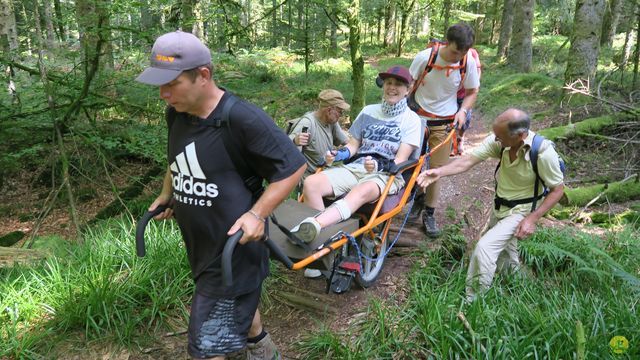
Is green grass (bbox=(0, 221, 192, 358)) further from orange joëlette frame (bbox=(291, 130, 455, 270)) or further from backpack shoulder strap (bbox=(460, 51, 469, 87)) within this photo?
backpack shoulder strap (bbox=(460, 51, 469, 87))

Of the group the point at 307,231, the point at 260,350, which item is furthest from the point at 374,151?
the point at 260,350

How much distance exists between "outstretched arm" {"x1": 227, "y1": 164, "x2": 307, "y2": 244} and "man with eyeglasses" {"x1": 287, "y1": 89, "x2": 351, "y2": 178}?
102 inches

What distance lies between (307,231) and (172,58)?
5.23 feet

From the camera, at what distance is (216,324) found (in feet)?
7.94

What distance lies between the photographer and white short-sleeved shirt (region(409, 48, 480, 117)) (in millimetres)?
4754

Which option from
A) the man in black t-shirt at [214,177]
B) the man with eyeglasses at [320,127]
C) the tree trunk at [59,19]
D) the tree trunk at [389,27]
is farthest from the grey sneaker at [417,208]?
the tree trunk at [389,27]

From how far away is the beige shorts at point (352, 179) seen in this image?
13.5 feet

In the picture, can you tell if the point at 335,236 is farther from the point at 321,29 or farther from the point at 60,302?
the point at 321,29

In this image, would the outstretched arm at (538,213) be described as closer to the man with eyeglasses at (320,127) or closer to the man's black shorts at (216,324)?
the man with eyeglasses at (320,127)

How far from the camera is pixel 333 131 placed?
5160 millimetres

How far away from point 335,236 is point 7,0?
9.69 m

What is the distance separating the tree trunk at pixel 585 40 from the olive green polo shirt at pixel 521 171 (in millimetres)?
6424

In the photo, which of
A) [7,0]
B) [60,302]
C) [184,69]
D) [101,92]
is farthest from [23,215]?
[184,69]

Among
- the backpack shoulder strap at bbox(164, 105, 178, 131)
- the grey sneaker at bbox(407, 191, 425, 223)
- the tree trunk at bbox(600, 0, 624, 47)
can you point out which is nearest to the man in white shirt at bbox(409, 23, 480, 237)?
the grey sneaker at bbox(407, 191, 425, 223)
